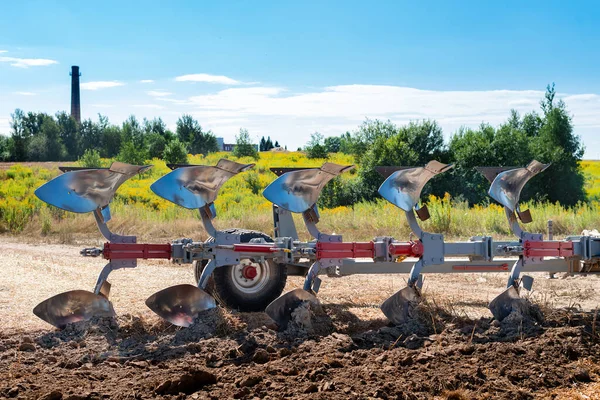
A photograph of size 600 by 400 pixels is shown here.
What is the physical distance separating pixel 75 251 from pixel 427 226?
7.28m

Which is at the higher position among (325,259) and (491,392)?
(325,259)

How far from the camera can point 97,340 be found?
230 inches

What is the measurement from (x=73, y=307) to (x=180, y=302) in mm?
921

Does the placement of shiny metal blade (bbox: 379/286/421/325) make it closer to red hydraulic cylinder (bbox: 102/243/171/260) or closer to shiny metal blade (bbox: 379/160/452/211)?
shiny metal blade (bbox: 379/160/452/211)

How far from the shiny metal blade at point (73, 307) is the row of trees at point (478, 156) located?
82.2 ft

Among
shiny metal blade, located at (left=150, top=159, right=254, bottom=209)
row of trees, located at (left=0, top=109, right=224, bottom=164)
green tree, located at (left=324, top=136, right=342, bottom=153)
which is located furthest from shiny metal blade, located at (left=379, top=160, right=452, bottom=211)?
row of trees, located at (left=0, top=109, right=224, bottom=164)

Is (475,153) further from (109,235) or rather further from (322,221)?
(109,235)

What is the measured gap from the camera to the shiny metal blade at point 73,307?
20.4ft

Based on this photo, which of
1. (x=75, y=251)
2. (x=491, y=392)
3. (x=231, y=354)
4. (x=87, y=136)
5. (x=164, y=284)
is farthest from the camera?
(x=87, y=136)

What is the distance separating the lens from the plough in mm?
6328

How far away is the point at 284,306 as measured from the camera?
20.7ft

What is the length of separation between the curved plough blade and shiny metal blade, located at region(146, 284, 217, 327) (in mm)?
532

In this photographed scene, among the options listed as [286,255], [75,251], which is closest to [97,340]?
[286,255]

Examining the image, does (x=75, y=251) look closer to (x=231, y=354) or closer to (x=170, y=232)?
(x=170, y=232)
